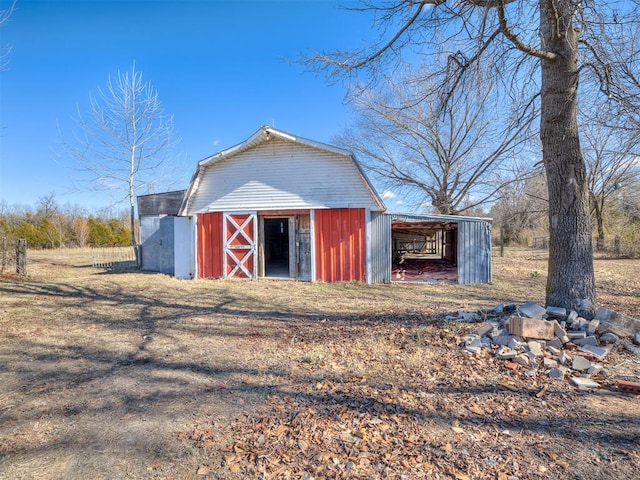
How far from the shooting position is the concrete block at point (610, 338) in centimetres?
401

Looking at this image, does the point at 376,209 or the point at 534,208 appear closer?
the point at 376,209

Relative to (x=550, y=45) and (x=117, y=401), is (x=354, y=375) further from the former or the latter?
(x=550, y=45)

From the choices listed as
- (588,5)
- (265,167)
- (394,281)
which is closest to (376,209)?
(394,281)

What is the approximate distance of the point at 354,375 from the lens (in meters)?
3.56

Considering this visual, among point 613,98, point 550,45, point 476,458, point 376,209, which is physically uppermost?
point 550,45

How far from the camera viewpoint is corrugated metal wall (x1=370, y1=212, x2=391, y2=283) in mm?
10523

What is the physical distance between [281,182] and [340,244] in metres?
2.85

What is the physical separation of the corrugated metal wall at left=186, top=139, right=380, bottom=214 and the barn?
0.11 ft

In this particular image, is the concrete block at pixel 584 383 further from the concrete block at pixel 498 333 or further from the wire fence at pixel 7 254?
the wire fence at pixel 7 254

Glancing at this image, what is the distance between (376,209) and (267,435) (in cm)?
847

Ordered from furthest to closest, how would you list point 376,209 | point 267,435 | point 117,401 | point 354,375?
point 376,209 → point 354,375 → point 117,401 → point 267,435

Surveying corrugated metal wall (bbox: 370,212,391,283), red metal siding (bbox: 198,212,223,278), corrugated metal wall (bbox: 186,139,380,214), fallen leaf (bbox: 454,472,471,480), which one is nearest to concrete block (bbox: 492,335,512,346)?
fallen leaf (bbox: 454,472,471,480)

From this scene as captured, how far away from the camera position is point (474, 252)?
10.4 meters

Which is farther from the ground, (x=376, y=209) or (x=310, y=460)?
(x=376, y=209)
